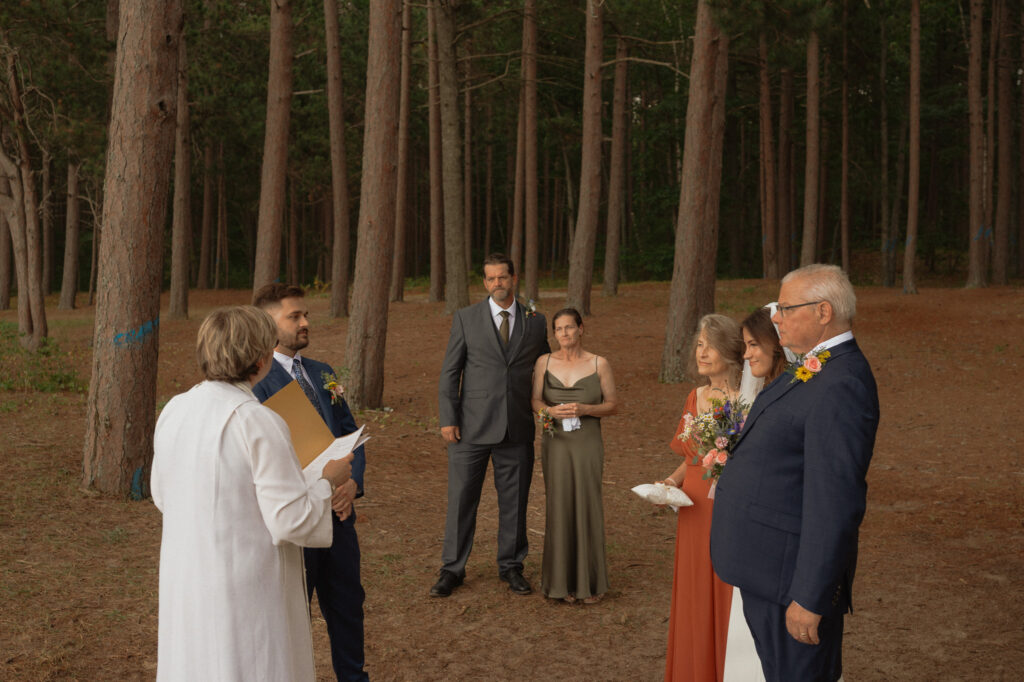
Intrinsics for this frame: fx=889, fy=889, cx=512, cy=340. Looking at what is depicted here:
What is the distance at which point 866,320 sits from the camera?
20.8 metres

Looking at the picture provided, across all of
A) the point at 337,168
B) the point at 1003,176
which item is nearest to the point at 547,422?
the point at 337,168

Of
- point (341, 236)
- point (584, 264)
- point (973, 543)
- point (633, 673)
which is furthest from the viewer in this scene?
point (341, 236)

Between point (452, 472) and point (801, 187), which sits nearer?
point (452, 472)

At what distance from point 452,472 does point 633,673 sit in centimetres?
206

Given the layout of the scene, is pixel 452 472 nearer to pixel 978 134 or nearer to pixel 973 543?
pixel 973 543

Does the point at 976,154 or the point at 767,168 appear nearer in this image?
the point at 976,154

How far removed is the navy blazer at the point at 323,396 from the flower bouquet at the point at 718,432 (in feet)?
5.38

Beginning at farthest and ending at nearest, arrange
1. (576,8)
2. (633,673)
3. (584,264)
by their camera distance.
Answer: (576,8), (584,264), (633,673)

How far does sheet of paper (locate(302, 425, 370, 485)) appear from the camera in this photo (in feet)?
11.7

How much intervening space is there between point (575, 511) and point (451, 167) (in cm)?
1657

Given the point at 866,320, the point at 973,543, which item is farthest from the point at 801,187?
the point at 973,543

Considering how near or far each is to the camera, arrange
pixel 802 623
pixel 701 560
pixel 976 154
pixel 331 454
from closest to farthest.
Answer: pixel 802 623 < pixel 331 454 < pixel 701 560 < pixel 976 154

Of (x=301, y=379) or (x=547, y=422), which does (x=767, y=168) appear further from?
(x=301, y=379)

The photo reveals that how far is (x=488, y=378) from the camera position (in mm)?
6574
